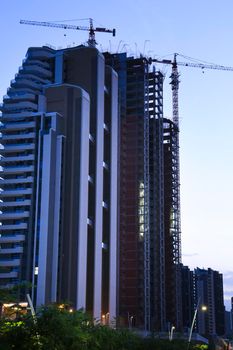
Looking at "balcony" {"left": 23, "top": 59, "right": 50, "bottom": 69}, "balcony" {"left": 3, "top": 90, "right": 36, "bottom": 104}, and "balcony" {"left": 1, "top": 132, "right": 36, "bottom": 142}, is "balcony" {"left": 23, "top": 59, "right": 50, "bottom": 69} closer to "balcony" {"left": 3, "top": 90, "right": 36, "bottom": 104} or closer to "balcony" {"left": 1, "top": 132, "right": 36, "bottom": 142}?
"balcony" {"left": 3, "top": 90, "right": 36, "bottom": 104}

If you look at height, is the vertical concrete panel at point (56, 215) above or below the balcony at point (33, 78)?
below

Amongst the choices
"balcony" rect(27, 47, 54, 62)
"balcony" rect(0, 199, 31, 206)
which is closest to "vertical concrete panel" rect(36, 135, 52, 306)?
"balcony" rect(0, 199, 31, 206)

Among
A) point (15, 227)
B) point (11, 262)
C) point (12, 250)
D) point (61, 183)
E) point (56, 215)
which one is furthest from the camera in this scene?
point (61, 183)

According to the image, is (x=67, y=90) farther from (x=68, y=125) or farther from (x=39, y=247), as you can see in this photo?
(x=39, y=247)

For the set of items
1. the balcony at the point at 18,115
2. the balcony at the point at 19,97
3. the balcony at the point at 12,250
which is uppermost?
the balcony at the point at 19,97

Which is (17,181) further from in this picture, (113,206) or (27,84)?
(27,84)

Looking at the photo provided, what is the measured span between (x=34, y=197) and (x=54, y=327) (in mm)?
110203

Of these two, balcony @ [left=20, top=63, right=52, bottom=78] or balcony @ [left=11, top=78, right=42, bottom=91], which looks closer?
balcony @ [left=11, top=78, right=42, bottom=91]

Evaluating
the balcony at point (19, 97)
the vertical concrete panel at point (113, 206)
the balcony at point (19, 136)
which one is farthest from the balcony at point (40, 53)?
the balcony at point (19, 136)

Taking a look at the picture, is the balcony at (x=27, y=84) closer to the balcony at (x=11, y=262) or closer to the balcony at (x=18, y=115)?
the balcony at (x=18, y=115)

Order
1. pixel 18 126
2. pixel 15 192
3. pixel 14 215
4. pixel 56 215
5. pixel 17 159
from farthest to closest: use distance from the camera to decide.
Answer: pixel 18 126 < pixel 17 159 < pixel 15 192 < pixel 14 215 < pixel 56 215

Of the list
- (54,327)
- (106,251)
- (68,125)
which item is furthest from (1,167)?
(54,327)

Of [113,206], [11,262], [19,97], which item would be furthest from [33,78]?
[11,262]

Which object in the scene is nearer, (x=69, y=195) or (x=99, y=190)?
(x=69, y=195)
